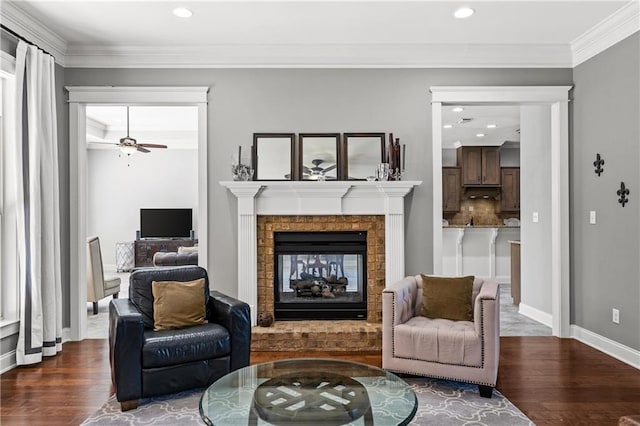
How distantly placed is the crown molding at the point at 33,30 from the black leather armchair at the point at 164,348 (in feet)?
7.18

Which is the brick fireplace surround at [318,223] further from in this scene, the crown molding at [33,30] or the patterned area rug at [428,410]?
the crown molding at [33,30]

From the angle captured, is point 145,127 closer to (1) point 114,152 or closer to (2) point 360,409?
(1) point 114,152

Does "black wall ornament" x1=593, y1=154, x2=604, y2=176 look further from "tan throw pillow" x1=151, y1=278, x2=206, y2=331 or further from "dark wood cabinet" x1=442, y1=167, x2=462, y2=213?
"dark wood cabinet" x1=442, y1=167, x2=462, y2=213

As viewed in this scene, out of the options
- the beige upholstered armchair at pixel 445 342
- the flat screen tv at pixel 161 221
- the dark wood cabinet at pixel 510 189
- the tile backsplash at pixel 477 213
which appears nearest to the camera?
the beige upholstered armchair at pixel 445 342

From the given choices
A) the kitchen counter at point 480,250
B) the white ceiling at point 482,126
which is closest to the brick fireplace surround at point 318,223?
the white ceiling at point 482,126

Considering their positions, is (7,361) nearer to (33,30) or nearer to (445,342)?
(33,30)

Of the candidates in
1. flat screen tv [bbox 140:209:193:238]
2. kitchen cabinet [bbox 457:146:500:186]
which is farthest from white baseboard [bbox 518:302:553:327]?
flat screen tv [bbox 140:209:193:238]

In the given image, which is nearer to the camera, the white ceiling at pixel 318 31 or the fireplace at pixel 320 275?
the white ceiling at pixel 318 31

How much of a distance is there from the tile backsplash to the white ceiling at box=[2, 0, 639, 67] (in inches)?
196

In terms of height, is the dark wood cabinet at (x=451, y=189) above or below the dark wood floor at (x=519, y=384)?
above

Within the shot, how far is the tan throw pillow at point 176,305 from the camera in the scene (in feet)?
10.2

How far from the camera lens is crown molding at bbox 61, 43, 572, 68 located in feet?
14.0

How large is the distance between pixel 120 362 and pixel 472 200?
25.6 feet

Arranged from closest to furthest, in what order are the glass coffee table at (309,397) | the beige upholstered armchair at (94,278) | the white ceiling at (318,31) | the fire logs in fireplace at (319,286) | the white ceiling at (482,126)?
the glass coffee table at (309,397), the white ceiling at (318,31), the fire logs in fireplace at (319,286), the beige upholstered armchair at (94,278), the white ceiling at (482,126)
